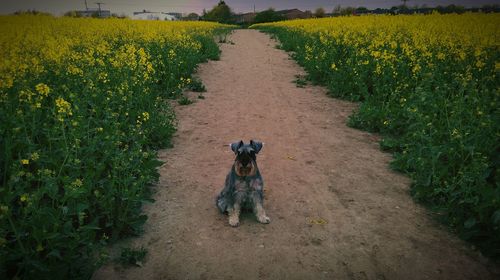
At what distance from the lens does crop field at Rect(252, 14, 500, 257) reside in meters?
4.55

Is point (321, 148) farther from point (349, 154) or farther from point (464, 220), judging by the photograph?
point (464, 220)

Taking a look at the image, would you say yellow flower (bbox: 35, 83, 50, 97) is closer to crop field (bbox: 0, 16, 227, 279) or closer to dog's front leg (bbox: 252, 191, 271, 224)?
crop field (bbox: 0, 16, 227, 279)

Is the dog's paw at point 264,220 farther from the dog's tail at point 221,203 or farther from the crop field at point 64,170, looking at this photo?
the crop field at point 64,170

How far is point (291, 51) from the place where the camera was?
2331 cm

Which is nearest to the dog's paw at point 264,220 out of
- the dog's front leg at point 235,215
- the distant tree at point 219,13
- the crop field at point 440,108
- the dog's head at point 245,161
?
the dog's front leg at point 235,215

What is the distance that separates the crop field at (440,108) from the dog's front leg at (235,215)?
8.97 feet

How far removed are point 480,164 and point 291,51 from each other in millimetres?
19726

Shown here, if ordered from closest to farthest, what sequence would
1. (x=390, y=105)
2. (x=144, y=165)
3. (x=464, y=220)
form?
(x=464, y=220) → (x=144, y=165) → (x=390, y=105)

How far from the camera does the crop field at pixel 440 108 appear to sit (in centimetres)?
455

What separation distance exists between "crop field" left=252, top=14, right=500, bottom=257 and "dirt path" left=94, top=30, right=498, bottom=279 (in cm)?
39

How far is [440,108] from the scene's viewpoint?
22.6ft

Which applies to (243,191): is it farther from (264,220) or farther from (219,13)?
(219,13)

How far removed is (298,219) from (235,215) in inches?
35.2

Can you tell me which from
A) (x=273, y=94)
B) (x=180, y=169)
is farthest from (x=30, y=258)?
(x=273, y=94)
